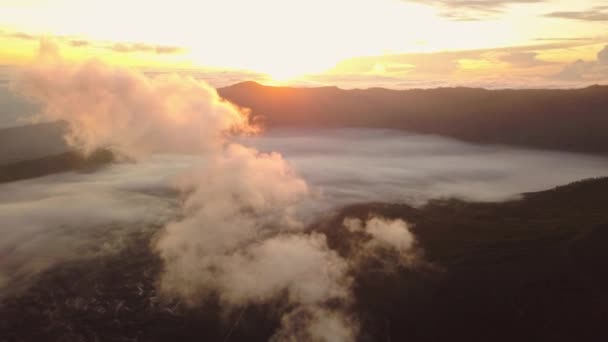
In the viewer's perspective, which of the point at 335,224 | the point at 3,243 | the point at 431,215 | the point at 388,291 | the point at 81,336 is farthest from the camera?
the point at 431,215

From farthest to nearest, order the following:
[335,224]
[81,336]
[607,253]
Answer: [335,224] < [607,253] < [81,336]

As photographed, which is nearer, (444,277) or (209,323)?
(209,323)

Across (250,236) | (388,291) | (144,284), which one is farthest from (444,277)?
(144,284)

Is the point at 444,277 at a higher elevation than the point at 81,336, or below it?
higher

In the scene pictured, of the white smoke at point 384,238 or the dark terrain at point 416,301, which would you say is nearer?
the dark terrain at point 416,301

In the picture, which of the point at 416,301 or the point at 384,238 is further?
the point at 384,238

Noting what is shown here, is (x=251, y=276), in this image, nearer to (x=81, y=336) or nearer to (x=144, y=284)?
(x=144, y=284)

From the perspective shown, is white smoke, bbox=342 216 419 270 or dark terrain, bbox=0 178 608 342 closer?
dark terrain, bbox=0 178 608 342

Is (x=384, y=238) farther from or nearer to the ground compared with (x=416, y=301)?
farther from the ground
